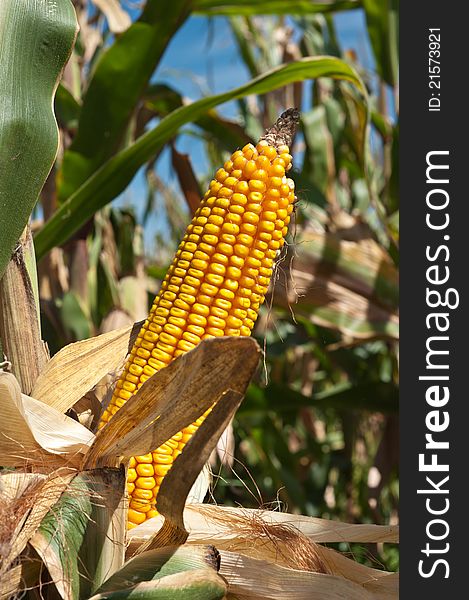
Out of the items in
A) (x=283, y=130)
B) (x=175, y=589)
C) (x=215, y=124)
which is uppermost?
(x=215, y=124)

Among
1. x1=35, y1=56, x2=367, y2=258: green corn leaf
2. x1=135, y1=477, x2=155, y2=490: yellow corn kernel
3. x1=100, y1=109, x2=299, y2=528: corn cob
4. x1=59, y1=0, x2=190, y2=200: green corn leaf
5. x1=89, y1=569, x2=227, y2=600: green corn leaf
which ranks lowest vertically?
x1=89, y1=569, x2=227, y2=600: green corn leaf

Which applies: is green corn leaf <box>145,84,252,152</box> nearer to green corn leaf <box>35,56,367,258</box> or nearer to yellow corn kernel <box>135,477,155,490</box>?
green corn leaf <box>35,56,367,258</box>

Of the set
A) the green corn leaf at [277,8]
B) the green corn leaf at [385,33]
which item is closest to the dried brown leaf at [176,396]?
the green corn leaf at [277,8]

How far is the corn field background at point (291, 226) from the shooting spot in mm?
1325

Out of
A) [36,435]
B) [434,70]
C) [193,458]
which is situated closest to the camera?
[193,458]

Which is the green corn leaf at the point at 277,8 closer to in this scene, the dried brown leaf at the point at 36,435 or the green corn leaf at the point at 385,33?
the green corn leaf at the point at 385,33

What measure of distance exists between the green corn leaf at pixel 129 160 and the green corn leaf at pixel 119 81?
18 centimetres

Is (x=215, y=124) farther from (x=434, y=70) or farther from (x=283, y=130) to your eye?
(x=283, y=130)

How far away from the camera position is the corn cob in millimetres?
744

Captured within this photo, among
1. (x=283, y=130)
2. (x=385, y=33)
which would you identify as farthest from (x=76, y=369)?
(x=385, y=33)

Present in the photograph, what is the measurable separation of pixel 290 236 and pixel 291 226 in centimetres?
46

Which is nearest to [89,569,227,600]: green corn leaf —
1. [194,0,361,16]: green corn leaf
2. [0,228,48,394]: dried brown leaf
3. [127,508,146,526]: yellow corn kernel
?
[127,508,146,526]: yellow corn kernel

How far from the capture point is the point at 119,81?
1.42 meters

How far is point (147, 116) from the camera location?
6.46 ft
